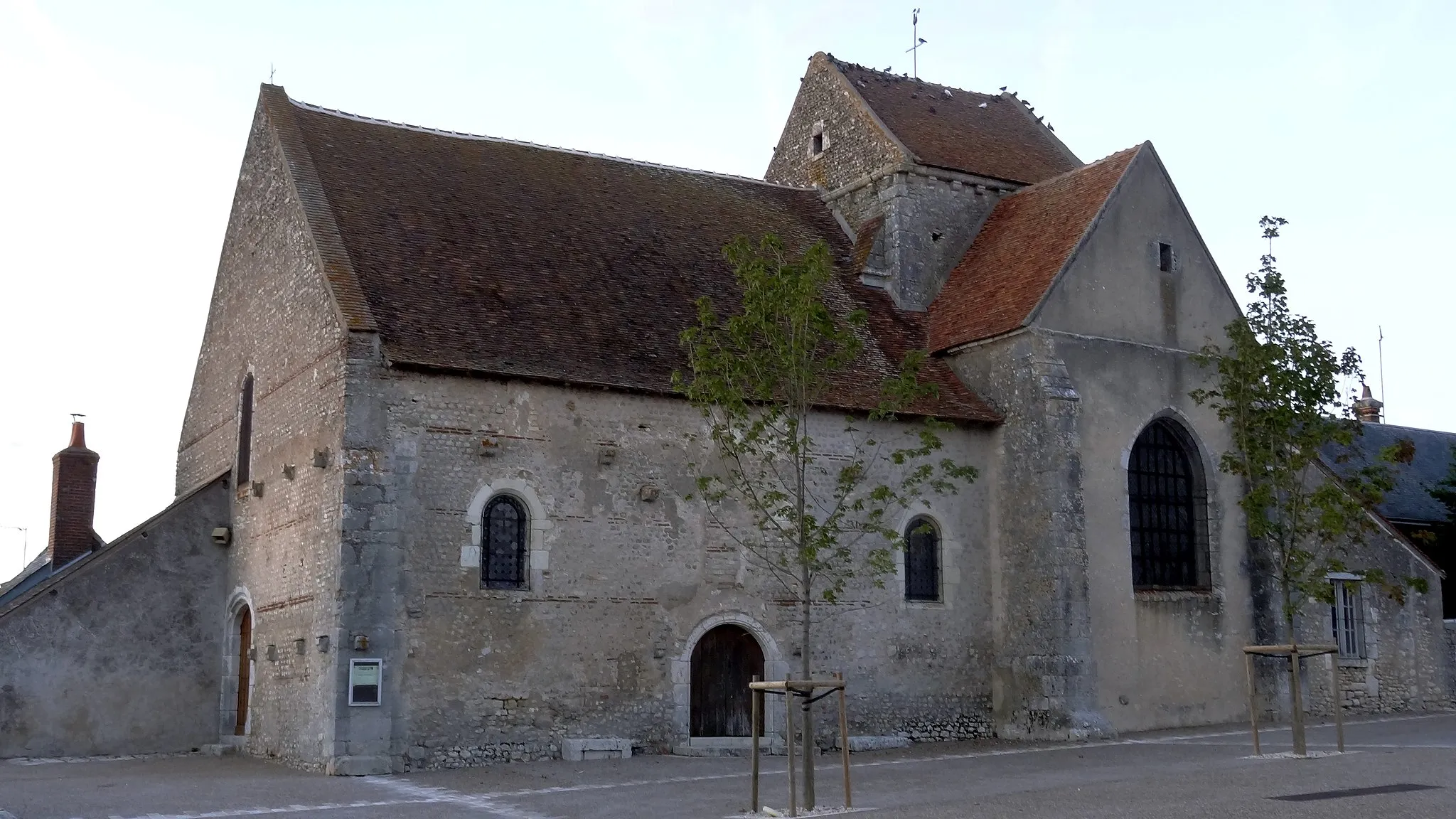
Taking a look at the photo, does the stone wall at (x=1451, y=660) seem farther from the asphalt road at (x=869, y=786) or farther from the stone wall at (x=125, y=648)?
the stone wall at (x=125, y=648)

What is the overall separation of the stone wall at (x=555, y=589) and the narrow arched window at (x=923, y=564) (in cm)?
48

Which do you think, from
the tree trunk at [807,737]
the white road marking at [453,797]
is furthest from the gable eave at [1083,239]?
the white road marking at [453,797]

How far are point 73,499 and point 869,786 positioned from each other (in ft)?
56.0

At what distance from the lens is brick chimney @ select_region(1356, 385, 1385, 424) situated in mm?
39525

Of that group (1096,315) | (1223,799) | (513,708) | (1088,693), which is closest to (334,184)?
(513,708)

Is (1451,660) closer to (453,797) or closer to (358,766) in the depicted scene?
(453,797)

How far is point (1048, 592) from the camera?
21.2m

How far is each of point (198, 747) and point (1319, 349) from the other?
16.7m

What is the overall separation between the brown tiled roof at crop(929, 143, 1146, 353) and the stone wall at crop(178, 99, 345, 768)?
32.8 feet

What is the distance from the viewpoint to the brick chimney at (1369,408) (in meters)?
39.5

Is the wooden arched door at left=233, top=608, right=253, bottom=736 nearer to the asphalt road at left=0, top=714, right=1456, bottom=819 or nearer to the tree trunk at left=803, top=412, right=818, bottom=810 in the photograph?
the asphalt road at left=0, top=714, right=1456, bottom=819

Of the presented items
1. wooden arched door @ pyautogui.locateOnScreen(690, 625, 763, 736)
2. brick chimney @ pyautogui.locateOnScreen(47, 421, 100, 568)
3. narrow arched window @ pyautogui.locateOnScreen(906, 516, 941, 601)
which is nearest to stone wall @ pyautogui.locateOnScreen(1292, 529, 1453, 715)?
narrow arched window @ pyautogui.locateOnScreen(906, 516, 941, 601)

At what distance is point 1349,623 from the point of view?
1035 inches

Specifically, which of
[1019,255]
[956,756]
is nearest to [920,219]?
[1019,255]
